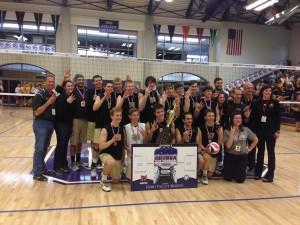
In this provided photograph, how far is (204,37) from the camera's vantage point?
18.3 metres

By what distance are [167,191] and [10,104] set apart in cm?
1671

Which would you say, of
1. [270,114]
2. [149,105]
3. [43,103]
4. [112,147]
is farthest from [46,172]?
[270,114]

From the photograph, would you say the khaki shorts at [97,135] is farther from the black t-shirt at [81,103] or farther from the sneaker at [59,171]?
the sneaker at [59,171]

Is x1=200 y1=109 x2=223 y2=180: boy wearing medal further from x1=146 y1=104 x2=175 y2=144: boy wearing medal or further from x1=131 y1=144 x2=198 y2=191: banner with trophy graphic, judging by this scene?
x1=146 y1=104 x2=175 y2=144: boy wearing medal

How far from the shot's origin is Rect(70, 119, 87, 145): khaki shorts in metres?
4.79

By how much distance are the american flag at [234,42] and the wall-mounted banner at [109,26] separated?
720 centimetres

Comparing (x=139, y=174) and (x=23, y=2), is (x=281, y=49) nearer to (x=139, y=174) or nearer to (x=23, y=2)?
(x=23, y=2)

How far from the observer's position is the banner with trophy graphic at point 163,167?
4094 millimetres

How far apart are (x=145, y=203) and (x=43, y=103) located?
2.13 metres

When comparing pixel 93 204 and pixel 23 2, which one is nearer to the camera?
pixel 93 204

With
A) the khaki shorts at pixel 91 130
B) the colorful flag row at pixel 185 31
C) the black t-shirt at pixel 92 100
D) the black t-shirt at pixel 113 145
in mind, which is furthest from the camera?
the colorful flag row at pixel 185 31

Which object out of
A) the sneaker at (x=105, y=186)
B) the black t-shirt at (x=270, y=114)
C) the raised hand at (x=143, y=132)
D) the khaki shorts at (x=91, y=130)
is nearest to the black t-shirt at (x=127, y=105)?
the raised hand at (x=143, y=132)

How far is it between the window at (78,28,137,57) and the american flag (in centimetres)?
604

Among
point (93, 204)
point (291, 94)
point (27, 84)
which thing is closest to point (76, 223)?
point (93, 204)
